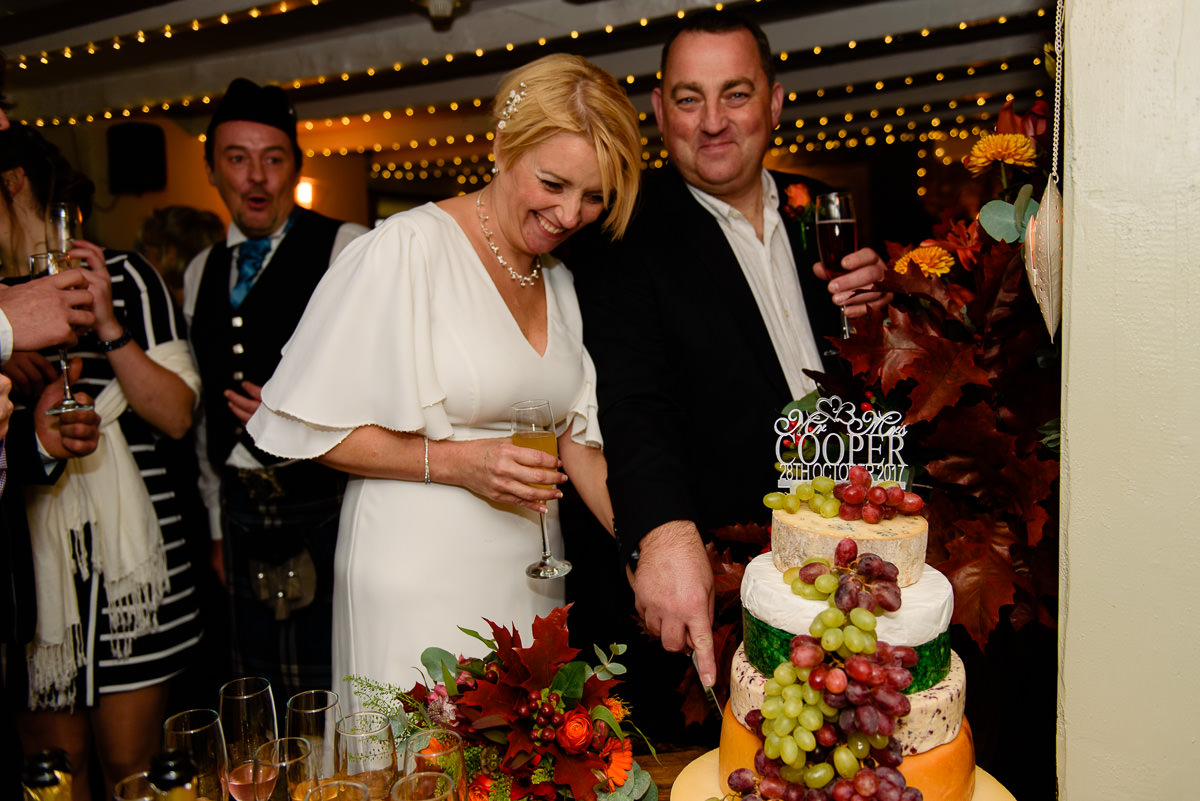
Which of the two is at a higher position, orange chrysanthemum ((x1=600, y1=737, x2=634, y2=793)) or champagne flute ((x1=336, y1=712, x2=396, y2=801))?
champagne flute ((x1=336, y1=712, x2=396, y2=801))

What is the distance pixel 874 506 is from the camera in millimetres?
1150

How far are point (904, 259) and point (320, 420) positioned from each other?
1.11m

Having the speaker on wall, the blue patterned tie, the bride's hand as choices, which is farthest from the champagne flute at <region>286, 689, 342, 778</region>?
the speaker on wall

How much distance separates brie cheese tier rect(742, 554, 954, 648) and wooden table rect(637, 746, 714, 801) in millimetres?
384

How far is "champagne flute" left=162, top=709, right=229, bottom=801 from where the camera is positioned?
1.09 metres

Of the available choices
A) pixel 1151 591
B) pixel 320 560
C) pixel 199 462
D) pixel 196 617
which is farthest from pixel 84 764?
pixel 1151 591

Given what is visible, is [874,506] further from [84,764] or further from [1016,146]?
[84,764]

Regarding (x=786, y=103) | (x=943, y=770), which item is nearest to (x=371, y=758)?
(x=943, y=770)

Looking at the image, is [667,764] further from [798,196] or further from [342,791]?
[798,196]

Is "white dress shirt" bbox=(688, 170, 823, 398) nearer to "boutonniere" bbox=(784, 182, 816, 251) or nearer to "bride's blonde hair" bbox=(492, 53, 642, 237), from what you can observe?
"boutonniere" bbox=(784, 182, 816, 251)

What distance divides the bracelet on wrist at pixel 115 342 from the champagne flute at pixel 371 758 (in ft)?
5.24

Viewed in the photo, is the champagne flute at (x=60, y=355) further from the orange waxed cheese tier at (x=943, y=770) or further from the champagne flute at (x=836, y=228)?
the orange waxed cheese tier at (x=943, y=770)

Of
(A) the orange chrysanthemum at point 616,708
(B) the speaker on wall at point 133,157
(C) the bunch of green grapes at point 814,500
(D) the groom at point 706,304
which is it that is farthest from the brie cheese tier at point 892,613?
(B) the speaker on wall at point 133,157

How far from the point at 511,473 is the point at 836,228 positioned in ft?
2.58
